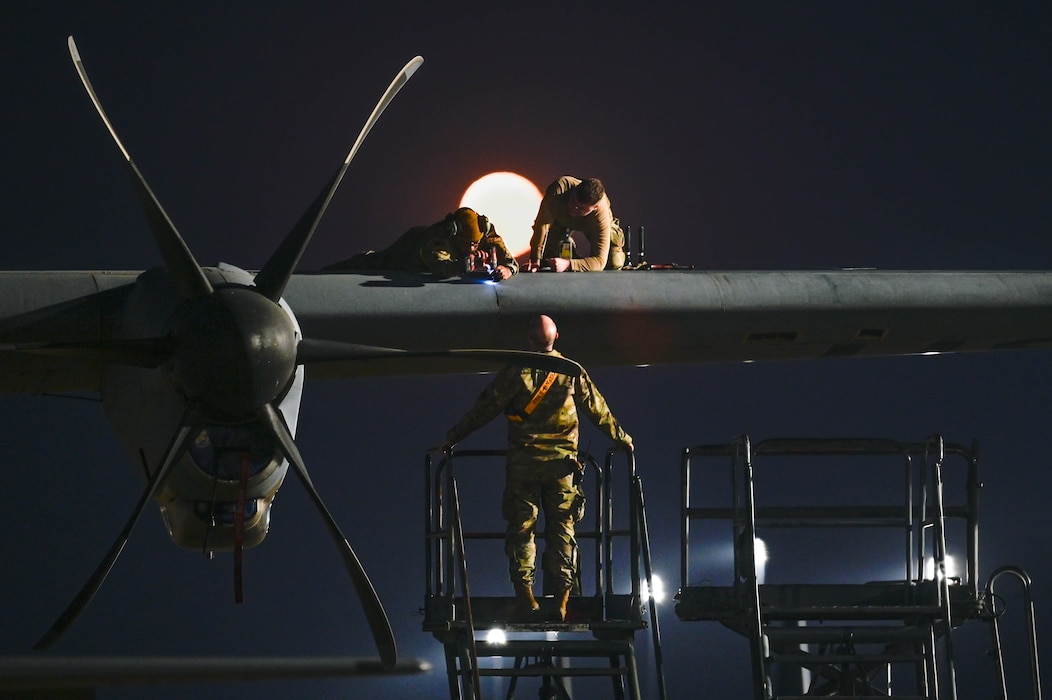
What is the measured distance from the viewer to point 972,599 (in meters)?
9.65

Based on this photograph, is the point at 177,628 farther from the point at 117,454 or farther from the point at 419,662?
the point at 419,662

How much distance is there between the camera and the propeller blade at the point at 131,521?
28.7 feet

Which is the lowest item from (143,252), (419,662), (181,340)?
(419,662)

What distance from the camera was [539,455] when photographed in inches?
415

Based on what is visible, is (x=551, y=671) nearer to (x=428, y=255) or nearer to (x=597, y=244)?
(x=428, y=255)

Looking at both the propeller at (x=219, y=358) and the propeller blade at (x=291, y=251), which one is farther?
the propeller blade at (x=291, y=251)

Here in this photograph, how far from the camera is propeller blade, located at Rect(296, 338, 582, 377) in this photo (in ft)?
31.4

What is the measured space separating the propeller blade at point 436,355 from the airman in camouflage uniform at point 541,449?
0.45 m

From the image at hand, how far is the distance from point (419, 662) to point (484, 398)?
645 centimetres

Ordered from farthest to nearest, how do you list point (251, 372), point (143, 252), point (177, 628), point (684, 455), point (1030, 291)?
point (143, 252) → point (177, 628) → point (1030, 291) → point (684, 455) → point (251, 372)

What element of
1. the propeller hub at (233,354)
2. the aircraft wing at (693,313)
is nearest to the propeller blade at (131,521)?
the propeller hub at (233,354)

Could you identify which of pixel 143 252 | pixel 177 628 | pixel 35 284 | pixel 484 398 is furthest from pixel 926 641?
pixel 143 252

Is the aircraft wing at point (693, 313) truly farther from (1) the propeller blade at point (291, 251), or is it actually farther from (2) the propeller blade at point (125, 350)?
(2) the propeller blade at point (125, 350)

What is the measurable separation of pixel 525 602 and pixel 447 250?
3.51 meters
